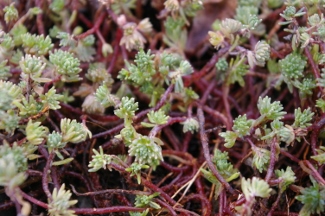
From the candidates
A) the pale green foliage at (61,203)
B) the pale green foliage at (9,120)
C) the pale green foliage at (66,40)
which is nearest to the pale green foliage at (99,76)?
the pale green foliage at (66,40)

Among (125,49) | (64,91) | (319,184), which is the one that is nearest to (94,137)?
(64,91)

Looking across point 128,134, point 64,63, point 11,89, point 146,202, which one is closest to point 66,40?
point 64,63

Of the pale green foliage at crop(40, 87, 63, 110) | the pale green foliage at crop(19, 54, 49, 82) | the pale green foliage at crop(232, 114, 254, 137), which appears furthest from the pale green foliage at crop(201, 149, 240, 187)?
the pale green foliage at crop(19, 54, 49, 82)

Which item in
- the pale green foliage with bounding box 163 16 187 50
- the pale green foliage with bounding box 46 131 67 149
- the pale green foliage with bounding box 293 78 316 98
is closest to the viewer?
the pale green foliage with bounding box 46 131 67 149

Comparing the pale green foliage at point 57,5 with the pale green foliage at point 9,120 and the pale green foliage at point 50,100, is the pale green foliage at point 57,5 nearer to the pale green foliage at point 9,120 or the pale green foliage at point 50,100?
the pale green foliage at point 50,100

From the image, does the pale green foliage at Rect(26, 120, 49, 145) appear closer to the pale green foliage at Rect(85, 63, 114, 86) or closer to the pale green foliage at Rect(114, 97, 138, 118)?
the pale green foliage at Rect(114, 97, 138, 118)

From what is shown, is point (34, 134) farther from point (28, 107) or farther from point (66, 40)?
point (66, 40)
